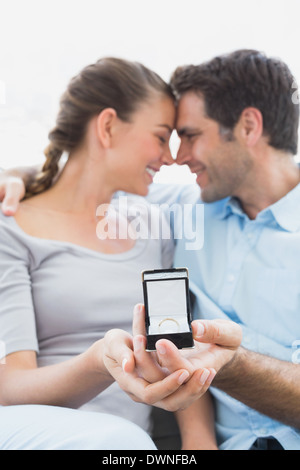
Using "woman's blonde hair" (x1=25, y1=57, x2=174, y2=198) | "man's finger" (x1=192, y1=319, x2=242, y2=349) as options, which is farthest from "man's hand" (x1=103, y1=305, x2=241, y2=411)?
"woman's blonde hair" (x1=25, y1=57, x2=174, y2=198)

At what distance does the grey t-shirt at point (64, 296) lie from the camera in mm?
771

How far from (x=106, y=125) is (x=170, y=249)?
29cm

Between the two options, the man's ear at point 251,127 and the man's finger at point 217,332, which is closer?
the man's finger at point 217,332

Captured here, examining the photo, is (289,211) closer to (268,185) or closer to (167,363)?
(268,185)

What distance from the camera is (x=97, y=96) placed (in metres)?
0.93

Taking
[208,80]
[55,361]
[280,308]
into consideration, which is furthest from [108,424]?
[208,80]

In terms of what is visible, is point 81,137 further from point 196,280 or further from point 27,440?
point 27,440

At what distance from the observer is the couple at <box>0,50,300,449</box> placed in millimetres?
702

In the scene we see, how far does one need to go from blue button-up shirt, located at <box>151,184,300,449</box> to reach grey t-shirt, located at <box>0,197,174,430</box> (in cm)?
14

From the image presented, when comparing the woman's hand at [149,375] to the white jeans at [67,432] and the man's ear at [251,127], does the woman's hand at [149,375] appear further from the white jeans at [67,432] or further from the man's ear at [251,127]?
the man's ear at [251,127]

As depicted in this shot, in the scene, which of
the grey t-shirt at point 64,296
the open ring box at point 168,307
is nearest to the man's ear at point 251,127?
the grey t-shirt at point 64,296

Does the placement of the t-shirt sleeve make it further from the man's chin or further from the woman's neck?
the man's chin

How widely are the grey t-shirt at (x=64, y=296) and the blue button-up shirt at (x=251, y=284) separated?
138mm

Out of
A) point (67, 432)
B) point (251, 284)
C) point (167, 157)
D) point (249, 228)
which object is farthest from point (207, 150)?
point (67, 432)
